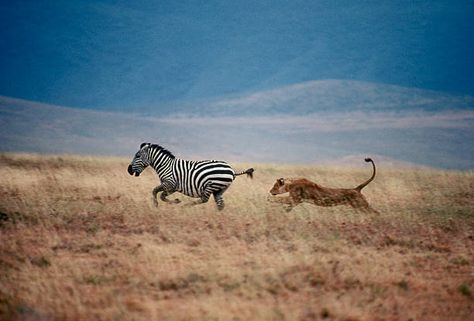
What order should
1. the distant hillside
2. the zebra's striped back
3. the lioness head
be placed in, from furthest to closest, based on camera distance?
1. the distant hillside
2. the lioness head
3. the zebra's striped back

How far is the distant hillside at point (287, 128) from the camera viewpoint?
99000mm

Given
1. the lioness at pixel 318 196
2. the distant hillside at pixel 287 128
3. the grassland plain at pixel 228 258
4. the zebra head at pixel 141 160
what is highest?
the distant hillside at pixel 287 128

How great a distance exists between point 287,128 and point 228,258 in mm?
117980

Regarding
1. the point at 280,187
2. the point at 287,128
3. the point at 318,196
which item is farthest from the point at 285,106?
the point at 318,196

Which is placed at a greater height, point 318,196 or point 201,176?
point 201,176

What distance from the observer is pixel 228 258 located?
9.76m

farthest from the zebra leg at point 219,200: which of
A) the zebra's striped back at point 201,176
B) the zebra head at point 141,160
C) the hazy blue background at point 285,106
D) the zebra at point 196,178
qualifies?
the hazy blue background at point 285,106

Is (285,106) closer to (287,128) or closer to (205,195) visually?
(287,128)

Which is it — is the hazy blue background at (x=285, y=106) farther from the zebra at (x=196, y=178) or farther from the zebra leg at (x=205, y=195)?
the zebra leg at (x=205, y=195)

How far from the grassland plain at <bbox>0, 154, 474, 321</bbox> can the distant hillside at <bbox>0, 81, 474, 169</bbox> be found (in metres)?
70.7

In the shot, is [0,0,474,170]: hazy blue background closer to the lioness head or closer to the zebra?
the lioness head

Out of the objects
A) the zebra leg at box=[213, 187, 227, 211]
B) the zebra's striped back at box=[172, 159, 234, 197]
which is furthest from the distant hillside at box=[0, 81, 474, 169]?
the zebra leg at box=[213, 187, 227, 211]

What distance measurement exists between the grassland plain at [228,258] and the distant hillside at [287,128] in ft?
232

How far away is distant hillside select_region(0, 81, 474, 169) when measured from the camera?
99.0m
